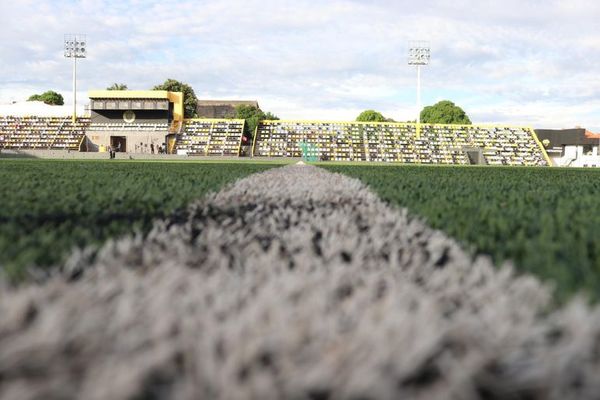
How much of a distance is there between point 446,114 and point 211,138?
37330mm

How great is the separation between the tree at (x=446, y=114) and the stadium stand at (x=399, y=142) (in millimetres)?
17253

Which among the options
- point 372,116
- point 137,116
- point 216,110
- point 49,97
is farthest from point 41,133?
point 372,116

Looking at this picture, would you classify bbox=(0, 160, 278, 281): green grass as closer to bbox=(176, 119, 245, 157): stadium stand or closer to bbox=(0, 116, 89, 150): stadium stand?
bbox=(176, 119, 245, 157): stadium stand

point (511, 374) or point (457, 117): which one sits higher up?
point (457, 117)

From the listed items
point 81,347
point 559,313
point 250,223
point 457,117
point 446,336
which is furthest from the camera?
point 457,117

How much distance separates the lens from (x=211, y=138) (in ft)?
206

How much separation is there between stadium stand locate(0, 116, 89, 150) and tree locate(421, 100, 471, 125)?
45409 mm

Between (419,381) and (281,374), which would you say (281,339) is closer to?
(281,374)

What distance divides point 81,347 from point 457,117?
88.3 metres

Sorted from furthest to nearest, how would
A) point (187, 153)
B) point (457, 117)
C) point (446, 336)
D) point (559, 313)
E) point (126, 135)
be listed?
point (457, 117), point (126, 135), point (187, 153), point (559, 313), point (446, 336)

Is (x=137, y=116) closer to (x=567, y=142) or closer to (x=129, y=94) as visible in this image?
(x=129, y=94)

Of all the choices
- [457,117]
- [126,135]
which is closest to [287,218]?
[126,135]

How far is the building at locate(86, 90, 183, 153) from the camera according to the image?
63.7m

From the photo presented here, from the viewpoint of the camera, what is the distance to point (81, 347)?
1071 millimetres
